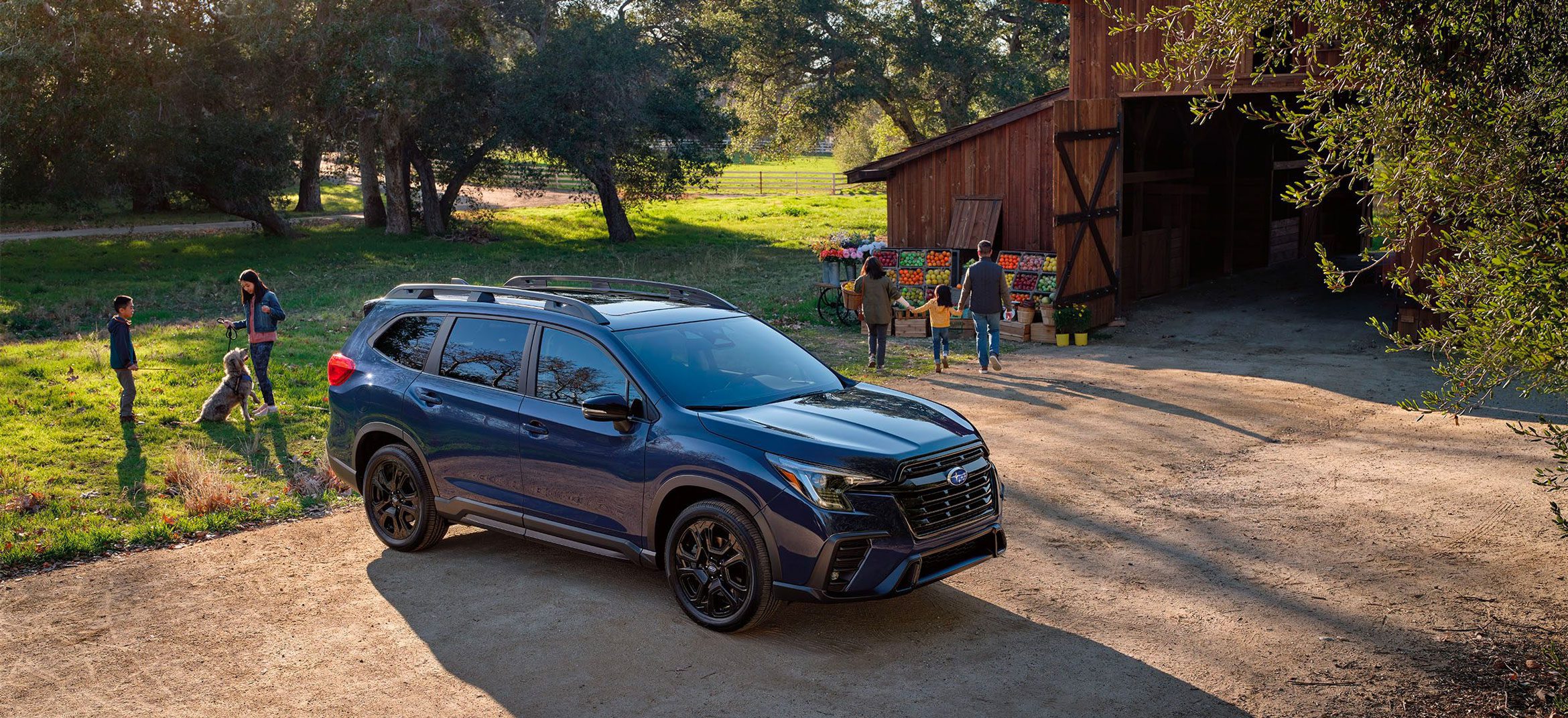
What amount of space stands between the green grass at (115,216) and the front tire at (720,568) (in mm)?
27486

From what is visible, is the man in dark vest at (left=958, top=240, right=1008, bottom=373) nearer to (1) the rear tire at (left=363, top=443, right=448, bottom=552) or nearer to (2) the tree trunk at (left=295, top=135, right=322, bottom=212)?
(1) the rear tire at (left=363, top=443, right=448, bottom=552)

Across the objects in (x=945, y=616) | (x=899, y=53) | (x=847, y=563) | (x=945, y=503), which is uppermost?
(x=899, y=53)

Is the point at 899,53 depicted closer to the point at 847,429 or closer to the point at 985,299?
the point at 985,299

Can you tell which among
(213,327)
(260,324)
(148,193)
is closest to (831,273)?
(260,324)

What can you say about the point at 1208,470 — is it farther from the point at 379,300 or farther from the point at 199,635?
the point at 199,635

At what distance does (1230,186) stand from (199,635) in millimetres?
22745

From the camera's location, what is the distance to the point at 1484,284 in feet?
19.4

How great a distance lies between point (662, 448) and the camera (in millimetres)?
6781

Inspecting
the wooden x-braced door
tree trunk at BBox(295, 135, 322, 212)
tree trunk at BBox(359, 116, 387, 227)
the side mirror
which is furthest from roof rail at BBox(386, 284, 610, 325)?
tree trunk at BBox(295, 135, 322, 212)

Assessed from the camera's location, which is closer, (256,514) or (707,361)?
(707,361)

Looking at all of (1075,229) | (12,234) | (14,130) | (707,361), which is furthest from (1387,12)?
(12,234)

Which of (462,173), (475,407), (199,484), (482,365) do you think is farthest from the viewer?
(462,173)

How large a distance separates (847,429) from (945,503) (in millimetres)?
696

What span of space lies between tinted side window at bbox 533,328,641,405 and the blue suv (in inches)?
0.5
